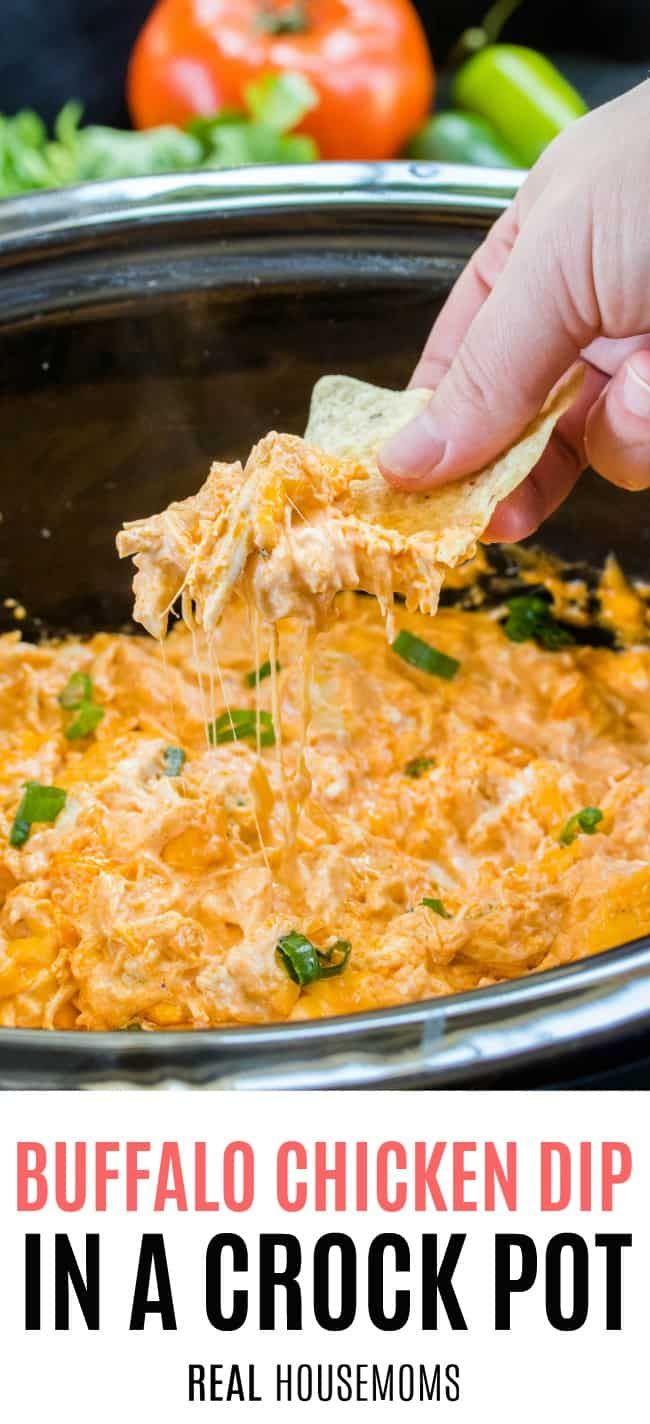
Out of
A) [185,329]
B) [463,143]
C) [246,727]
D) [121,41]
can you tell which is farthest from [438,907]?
[121,41]

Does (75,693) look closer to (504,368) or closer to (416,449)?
(416,449)

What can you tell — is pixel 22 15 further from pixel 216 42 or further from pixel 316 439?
pixel 316 439

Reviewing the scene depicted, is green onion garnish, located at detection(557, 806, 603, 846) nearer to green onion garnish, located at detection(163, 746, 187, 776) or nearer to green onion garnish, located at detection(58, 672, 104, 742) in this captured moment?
green onion garnish, located at detection(163, 746, 187, 776)

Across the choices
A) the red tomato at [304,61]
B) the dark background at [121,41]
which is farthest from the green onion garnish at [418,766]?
the dark background at [121,41]

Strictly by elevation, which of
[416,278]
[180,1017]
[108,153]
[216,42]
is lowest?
[180,1017]

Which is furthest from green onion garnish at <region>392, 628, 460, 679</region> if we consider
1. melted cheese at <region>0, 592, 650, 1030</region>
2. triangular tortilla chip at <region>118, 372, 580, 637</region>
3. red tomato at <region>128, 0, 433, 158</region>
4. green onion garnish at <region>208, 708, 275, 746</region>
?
red tomato at <region>128, 0, 433, 158</region>

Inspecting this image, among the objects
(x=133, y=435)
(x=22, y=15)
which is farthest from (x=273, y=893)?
(x=22, y=15)
